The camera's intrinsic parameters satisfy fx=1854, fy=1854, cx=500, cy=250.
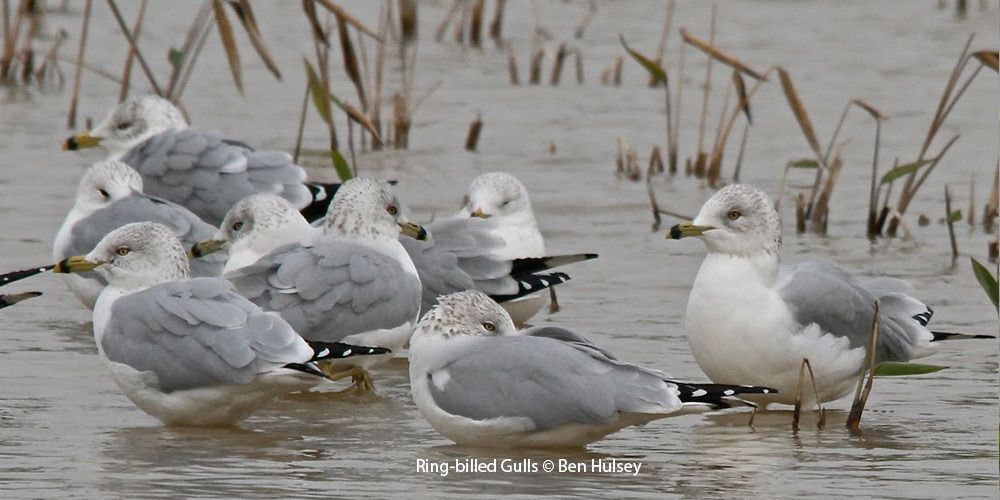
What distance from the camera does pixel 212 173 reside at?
8.78 m

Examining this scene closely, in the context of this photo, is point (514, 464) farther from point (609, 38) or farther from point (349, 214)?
point (609, 38)

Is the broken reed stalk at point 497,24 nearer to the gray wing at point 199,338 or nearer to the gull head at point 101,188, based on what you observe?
the gull head at point 101,188

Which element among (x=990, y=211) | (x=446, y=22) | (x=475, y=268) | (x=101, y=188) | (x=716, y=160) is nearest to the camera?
(x=475, y=268)

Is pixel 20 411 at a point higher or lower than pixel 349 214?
lower

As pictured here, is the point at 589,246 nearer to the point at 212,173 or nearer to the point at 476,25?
the point at 212,173

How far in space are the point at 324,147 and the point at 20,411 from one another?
591 cm

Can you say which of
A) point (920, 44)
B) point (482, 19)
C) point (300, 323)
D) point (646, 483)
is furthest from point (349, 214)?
point (920, 44)

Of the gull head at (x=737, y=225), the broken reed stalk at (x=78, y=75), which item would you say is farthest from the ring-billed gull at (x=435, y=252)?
the broken reed stalk at (x=78, y=75)

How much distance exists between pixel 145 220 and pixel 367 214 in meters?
1.17

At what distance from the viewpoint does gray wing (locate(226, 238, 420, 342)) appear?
6.72 metres

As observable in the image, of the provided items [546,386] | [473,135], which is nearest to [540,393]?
[546,386]

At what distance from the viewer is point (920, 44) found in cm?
1534

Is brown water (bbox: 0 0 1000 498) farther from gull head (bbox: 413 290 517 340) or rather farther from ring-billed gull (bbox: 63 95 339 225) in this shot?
ring-billed gull (bbox: 63 95 339 225)

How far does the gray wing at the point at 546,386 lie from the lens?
217 inches
